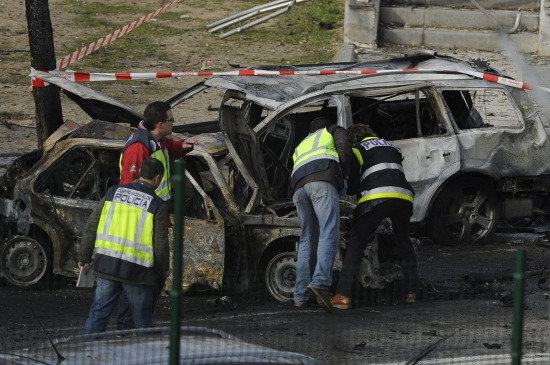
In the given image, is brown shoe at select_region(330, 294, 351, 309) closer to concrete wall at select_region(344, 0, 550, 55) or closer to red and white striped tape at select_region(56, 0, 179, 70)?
red and white striped tape at select_region(56, 0, 179, 70)

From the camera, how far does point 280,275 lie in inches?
370

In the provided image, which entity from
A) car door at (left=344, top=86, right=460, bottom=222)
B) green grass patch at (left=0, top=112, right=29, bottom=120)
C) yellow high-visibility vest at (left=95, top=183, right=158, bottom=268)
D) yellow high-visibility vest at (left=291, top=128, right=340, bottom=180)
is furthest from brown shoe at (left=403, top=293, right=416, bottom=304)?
green grass patch at (left=0, top=112, right=29, bottom=120)

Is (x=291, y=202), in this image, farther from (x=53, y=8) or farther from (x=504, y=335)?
(x=53, y=8)

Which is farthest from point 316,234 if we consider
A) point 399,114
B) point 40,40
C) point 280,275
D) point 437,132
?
point 40,40

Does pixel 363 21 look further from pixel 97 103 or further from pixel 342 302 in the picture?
pixel 342 302

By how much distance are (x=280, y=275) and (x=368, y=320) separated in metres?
0.92

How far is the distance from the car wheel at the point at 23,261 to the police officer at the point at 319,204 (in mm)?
2159

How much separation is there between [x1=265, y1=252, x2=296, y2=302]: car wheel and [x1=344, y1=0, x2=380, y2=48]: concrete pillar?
9.90 meters

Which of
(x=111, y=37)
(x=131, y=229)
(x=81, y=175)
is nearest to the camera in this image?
(x=131, y=229)

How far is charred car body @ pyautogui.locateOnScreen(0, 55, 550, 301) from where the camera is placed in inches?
369

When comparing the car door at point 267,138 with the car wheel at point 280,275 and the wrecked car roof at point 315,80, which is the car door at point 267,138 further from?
the car wheel at point 280,275

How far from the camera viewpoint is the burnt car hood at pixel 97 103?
1058cm

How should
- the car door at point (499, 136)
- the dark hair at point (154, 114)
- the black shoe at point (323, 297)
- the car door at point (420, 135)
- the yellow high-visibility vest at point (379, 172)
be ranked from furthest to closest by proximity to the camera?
the car door at point (499, 136)
the car door at point (420, 135)
the yellow high-visibility vest at point (379, 172)
the black shoe at point (323, 297)
the dark hair at point (154, 114)

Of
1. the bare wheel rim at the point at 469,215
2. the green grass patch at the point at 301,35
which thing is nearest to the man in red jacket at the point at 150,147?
the bare wheel rim at the point at 469,215
